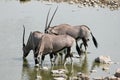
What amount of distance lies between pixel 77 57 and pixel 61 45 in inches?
66.3

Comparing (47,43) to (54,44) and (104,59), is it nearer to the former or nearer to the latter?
(54,44)

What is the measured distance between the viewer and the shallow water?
16094mm

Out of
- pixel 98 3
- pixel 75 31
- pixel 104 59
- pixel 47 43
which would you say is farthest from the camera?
pixel 98 3

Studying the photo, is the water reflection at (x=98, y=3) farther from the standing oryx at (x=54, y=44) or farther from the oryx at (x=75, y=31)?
the standing oryx at (x=54, y=44)

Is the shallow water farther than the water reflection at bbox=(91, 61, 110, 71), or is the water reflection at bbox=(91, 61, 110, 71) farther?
the water reflection at bbox=(91, 61, 110, 71)

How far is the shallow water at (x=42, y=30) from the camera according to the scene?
52.8 feet

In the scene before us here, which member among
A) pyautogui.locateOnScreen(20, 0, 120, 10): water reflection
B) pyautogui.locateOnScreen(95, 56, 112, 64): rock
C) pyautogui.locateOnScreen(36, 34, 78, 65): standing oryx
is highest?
pyautogui.locateOnScreen(36, 34, 78, 65): standing oryx

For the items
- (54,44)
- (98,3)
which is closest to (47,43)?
(54,44)

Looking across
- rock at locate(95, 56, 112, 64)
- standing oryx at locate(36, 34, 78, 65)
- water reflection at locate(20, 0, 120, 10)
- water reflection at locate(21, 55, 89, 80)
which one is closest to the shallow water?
water reflection at locate(21, 55, 89, 80)

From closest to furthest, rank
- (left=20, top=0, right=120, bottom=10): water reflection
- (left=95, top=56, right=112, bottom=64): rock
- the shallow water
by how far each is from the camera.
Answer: the shallow water < (left=95, top=56, right=112, bottom=64): rock < (left=20, top=0, right=120, bottom=10): water reflection

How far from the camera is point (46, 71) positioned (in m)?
15.8

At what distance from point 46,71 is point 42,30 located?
21.7 ft

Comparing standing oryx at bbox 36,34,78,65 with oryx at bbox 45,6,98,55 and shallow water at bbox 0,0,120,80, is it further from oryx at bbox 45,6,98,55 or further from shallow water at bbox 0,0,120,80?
oryx at bbox 45,6,98,55

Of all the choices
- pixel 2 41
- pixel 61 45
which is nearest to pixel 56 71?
pixel 61 45
